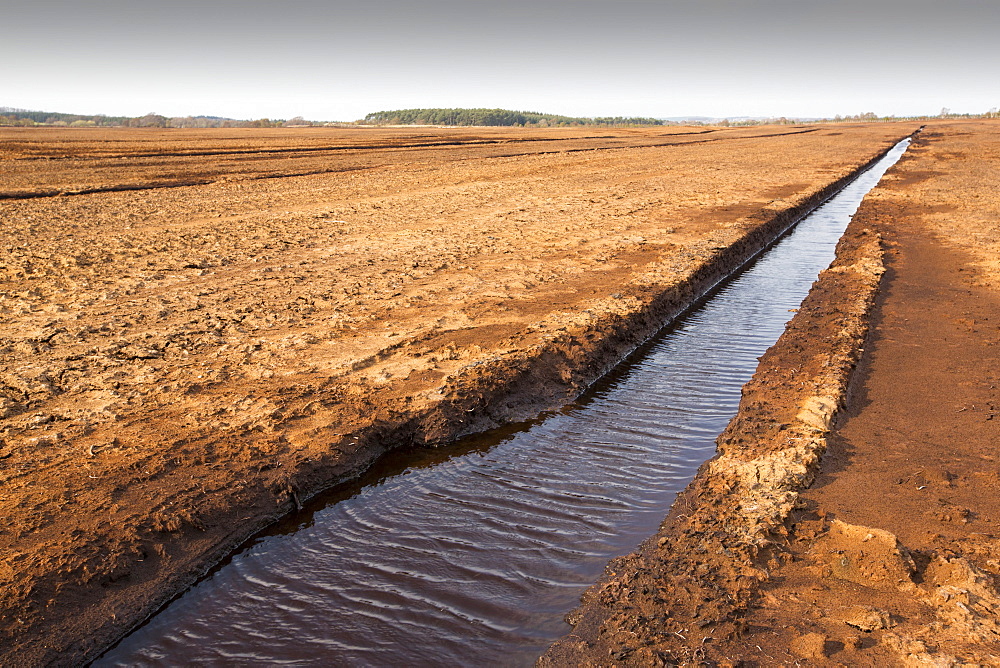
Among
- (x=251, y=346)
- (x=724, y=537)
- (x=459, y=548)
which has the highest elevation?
(x=251, y=346)

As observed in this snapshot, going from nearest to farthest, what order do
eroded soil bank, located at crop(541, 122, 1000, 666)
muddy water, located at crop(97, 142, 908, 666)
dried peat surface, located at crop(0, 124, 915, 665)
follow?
eroded soil bank, located at crop(541, 122, 1000, 666)
muddy water, located at crop(97, 142, 908, 666)
dried peat surface, located at crop(0, 124, 915, 665)

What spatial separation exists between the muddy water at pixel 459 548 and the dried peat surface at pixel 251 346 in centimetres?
22

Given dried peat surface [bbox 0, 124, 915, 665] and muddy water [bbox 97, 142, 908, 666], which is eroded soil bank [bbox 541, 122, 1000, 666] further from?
dried peat surface [bbox 0, 124, 915, 665]

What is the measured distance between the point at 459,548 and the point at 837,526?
217cm

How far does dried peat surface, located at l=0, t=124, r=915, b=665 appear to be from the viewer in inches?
169

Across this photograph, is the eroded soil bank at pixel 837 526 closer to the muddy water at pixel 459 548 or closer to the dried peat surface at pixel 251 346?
the muddy water at pixel 459 548

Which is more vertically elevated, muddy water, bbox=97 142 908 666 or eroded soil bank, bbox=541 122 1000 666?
eroded soil bank, bbox=541 122 1000 666

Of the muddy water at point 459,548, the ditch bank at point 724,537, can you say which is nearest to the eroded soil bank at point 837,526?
the ditch bank at point 724,537

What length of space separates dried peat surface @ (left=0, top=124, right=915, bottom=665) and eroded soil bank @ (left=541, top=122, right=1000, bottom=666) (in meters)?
1.97

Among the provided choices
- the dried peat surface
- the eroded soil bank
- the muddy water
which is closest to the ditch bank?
the eroded soil bank

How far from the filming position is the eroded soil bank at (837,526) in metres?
3.47

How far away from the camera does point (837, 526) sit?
4.36 metres

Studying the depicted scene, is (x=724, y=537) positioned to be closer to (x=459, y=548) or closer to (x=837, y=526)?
(x=837, y=526)

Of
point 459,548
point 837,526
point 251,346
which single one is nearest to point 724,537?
point 837,526
